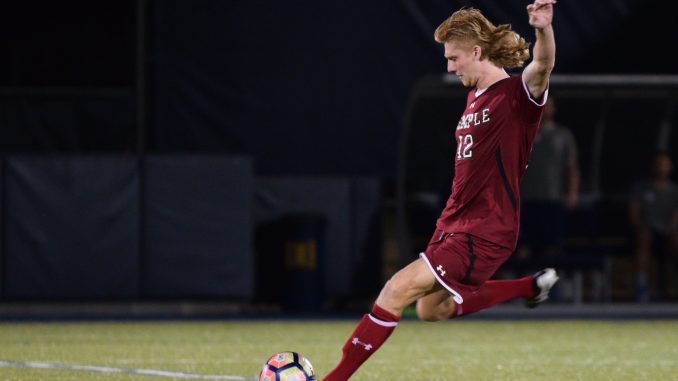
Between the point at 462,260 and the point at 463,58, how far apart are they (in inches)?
41.6

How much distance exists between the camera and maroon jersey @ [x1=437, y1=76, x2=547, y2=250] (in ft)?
22.8

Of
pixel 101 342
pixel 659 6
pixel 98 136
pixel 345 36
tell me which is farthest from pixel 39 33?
pixel 101 342

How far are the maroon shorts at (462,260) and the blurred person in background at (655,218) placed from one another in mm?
9885

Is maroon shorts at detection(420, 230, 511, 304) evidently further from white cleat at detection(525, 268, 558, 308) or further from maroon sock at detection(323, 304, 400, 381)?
white cleat at detection(525, 268, 558, 308)

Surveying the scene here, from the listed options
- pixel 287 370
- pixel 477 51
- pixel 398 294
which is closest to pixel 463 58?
pixel 477 51

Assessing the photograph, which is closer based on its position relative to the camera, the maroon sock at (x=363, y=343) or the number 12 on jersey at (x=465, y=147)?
the maroon sock at (x=363, y=343)

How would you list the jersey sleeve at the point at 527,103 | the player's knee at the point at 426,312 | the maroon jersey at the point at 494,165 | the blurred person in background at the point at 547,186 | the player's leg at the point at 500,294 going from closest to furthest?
the jersey sleeve at the point at 527,103 < the maroon jersey at the point at 494,165 < the player's knee at the point at 426,312 < the player's leg at the point at 500,294 < the blurred person in background at the point at 547,186

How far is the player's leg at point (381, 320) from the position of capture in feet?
22.4

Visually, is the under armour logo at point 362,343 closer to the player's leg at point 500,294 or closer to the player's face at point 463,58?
the player's leg at point 500,294

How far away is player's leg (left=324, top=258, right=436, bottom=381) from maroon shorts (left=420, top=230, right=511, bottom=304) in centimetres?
7

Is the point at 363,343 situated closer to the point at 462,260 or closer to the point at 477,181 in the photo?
the point at 462,260

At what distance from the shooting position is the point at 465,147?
7.05 metres

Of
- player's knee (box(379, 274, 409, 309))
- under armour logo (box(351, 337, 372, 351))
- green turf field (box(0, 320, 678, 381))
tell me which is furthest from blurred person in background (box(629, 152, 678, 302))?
under armour logo (box(351, 337, 372, 351))

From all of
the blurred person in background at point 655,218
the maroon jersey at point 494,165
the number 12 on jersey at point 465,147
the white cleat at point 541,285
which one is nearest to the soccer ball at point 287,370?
the maroon jersey at point 494,165
